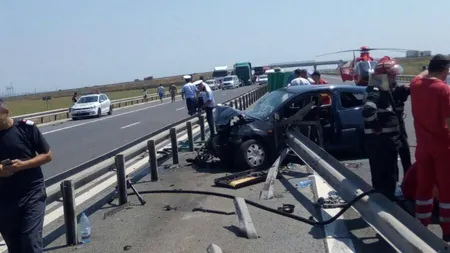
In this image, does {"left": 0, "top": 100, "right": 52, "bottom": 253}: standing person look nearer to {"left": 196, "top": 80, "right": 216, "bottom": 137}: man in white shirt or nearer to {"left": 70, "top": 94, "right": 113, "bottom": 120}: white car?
{"left": 196, "top": 80, "right": 216, "bottom": 137}: man in white shirt

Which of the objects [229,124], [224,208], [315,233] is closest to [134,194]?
[224,208]

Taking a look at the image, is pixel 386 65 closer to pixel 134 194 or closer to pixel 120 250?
pixel 120 250

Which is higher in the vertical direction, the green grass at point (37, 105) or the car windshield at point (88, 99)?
the car windshield at point (88, 99)

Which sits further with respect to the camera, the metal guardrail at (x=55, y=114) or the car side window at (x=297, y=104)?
the metal guardrail at (x=55, y=114)

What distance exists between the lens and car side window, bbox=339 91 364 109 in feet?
40.5

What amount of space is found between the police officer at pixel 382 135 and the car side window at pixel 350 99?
207 inches

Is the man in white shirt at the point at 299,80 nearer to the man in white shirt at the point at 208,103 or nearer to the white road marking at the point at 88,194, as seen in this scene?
the man in white shirt at the point at 208,103

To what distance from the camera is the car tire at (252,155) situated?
11156 mm

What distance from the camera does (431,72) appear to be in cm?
614

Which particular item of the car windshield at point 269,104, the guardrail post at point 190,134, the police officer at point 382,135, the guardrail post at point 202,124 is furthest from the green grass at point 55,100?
the guardrail post at point 202,124

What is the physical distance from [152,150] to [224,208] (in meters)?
2.83

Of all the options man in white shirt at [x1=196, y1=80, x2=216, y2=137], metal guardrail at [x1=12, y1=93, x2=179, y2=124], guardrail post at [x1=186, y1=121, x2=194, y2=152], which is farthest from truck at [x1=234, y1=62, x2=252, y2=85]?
guardrail post at [x1=186, y1=121, x2=194, y2=152]

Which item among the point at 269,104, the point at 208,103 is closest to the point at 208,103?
the point at 208,103

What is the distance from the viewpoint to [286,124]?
1124cm
